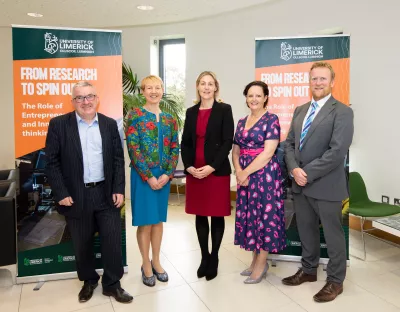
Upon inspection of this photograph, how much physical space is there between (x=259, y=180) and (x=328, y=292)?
101 cm

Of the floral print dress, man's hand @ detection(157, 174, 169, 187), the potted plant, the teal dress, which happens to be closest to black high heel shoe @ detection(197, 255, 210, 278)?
the floral print dress

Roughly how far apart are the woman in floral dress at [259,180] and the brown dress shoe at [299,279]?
0.31 metres

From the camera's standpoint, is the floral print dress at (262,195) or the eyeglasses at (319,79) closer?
the eyeglasses at (319,79)

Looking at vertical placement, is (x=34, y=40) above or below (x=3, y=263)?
above

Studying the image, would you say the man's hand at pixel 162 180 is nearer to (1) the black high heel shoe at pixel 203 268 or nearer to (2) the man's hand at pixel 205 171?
(2) the man's hand at pixel 205 171

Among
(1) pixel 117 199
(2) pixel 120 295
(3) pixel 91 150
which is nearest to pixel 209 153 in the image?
(1) pixel 117 199

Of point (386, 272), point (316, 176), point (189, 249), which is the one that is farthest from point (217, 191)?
point (386, 272)

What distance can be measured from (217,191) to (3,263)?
6.44 ft

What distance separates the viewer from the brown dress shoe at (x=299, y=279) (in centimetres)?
298

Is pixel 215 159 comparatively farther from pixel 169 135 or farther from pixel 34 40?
pixel 34 40

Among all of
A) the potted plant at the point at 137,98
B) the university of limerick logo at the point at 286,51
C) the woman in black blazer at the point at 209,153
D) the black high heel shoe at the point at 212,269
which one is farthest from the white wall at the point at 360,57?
the black high heel shoe at the point at 212,269

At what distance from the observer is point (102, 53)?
3.03 meters

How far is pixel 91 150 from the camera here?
2557 mm

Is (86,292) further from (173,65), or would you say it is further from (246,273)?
(173,65)
